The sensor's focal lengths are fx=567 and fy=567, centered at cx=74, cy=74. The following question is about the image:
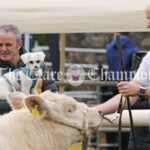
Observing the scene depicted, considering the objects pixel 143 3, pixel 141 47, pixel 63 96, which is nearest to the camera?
pixel 63 96

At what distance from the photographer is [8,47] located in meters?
5.79

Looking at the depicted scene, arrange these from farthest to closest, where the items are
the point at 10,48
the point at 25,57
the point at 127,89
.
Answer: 1. the point at 25,57
2. the point at 10,48
3. the point at 127,89

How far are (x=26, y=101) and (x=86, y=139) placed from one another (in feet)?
2.21

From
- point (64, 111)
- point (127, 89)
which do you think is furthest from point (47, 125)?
point (127, 89)

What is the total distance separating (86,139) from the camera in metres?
4.32

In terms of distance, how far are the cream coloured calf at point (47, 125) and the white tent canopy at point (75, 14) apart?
2516 mm

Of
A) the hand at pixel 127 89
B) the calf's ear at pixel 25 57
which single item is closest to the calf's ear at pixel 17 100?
the hand at pixel 127 89

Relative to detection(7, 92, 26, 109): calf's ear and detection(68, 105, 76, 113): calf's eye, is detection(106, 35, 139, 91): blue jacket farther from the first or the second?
detection(68, 105, 76, 113): calf's eye

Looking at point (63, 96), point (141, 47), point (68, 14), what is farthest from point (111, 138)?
point (63, 96)

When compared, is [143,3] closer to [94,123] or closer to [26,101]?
[94,123]

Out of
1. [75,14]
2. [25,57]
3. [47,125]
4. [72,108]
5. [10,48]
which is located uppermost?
[75,14]

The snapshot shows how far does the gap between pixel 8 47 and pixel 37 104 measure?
1.96m

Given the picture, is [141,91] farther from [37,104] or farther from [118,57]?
[118,57]

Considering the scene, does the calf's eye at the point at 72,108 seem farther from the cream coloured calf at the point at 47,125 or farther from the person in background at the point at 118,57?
the person in background at the point at 118,57
